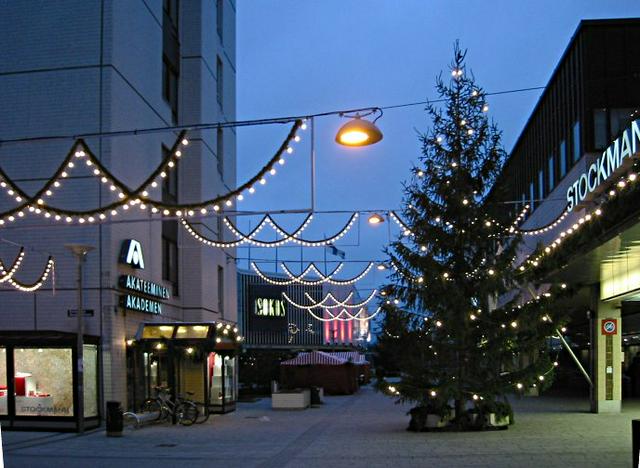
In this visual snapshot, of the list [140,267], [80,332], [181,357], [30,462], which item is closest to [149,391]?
[181,357]

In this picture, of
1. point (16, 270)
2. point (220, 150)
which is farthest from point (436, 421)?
point (220, 150)

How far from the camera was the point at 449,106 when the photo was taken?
2062 cm

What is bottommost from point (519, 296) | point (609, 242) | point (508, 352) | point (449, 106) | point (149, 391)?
point (149, 391)

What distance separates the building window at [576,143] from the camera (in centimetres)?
2735

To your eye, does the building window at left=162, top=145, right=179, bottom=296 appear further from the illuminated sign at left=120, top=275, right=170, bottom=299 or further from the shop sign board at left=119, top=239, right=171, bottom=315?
the shop sign board at left=119, top=239, right=171, bottom=315

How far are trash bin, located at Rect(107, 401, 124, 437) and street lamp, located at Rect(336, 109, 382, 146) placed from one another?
1098 cm

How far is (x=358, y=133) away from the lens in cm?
1187

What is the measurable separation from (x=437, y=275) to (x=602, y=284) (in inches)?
331

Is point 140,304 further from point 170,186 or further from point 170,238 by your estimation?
point 170,186

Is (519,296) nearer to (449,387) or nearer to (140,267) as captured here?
(449,387)

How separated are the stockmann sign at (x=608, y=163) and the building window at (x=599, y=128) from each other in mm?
5602

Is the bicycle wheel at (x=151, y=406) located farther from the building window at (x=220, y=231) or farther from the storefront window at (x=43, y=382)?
the building window at (x=220, y=231)

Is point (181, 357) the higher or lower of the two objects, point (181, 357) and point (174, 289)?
the lower

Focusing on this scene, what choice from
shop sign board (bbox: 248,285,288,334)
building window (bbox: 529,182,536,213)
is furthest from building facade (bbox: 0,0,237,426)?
shop sign board (bbox: 248,285,288,334)
